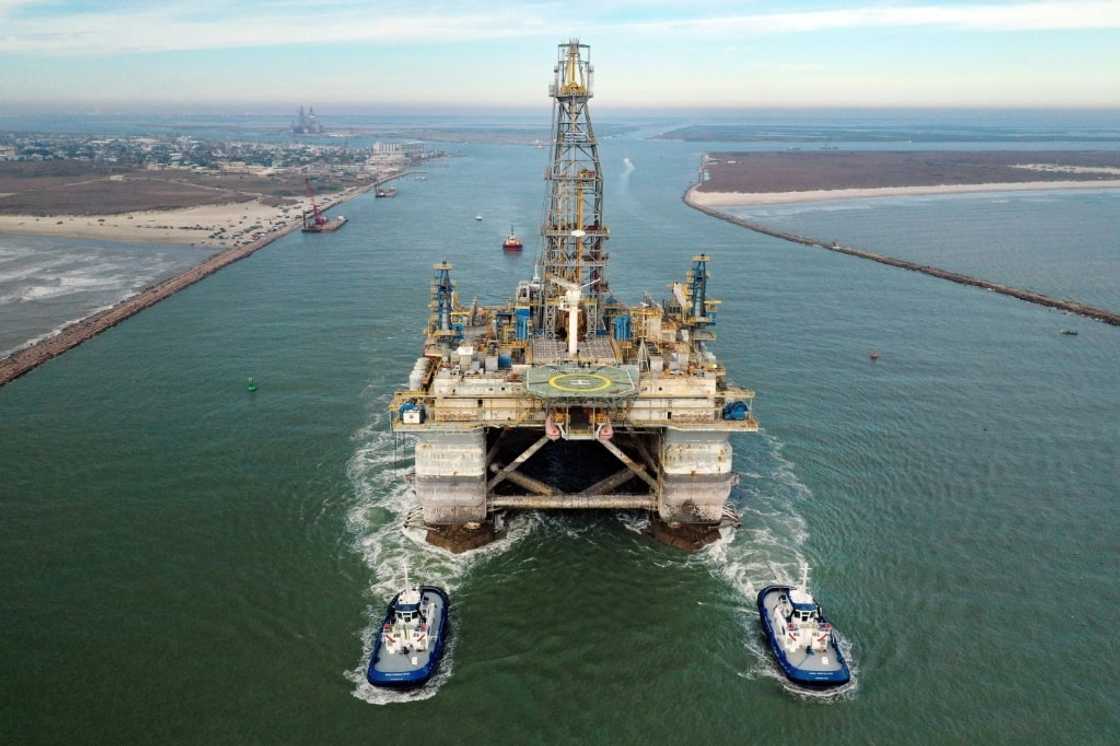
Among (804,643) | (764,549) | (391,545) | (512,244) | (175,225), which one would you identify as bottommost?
(391,545)

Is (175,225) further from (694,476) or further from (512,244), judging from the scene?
(694,476)

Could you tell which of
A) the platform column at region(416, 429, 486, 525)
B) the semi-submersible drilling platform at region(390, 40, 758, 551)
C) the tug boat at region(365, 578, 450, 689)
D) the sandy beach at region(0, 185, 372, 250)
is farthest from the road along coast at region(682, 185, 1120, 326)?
the sandy beach at region(0, 185, 372, 250)

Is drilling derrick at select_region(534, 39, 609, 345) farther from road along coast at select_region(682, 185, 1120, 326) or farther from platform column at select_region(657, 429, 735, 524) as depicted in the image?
road along coast at select_region(682, 185, 1120, 326)

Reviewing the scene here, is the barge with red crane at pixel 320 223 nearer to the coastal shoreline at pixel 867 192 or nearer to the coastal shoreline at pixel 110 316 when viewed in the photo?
the coastal shoreline at pixel 110 316

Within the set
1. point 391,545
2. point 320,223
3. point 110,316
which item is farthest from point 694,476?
point 320,223

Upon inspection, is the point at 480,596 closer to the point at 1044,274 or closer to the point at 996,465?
the point at 996,465

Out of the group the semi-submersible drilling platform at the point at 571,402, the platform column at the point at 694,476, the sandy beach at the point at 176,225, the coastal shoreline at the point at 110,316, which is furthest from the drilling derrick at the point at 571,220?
the sandy beach at the point at 176,225
